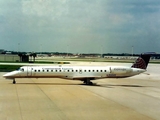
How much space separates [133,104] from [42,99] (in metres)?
7.30

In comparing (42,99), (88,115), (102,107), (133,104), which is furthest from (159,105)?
(42,99)

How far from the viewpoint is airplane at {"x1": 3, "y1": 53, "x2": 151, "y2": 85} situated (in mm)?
38188

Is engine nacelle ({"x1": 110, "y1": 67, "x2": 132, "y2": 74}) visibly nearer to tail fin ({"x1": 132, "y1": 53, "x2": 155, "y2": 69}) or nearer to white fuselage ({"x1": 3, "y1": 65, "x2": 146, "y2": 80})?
white fuselage ({"x1": 3, "y1": 65, "x2": 146, "y2": 80})

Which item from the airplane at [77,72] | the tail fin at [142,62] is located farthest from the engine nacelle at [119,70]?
the tail fin at [142,62]

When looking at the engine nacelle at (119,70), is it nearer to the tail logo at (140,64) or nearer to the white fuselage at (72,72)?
the white fuselage at (72,72)

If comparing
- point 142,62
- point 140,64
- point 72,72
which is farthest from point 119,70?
point 72,72

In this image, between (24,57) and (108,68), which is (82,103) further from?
(24,57)

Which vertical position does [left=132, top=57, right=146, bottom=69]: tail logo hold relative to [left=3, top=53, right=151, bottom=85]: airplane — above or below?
above

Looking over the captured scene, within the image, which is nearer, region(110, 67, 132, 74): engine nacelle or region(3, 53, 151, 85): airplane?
region(3, 53, 151, 85): airplane

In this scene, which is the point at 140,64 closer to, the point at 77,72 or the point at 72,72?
the point at 77,72

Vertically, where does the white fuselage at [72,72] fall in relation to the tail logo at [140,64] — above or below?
below

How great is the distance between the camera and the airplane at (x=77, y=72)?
38.2m

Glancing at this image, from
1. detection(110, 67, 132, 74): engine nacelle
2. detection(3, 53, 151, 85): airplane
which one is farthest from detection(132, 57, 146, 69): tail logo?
detection(110, 67, 132, 74): engine nacelle

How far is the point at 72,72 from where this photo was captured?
39.2 metres
